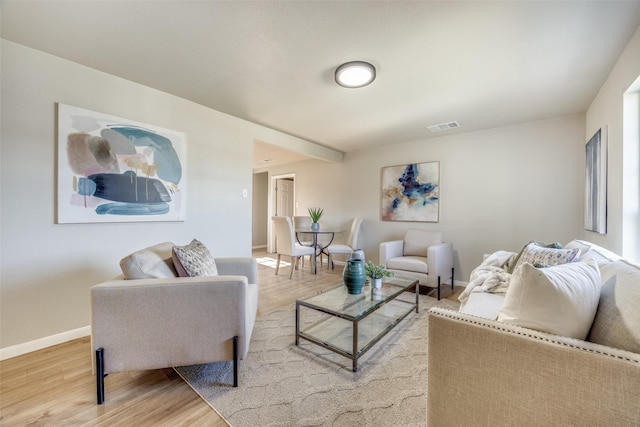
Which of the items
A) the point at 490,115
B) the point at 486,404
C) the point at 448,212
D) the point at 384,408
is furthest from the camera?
the point at 448,212

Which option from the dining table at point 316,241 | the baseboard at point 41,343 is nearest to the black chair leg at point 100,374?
the baseboard at point 41,343

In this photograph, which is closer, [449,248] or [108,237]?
[108,237]

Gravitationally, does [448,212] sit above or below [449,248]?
above

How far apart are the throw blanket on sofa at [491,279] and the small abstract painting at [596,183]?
2.61 ft

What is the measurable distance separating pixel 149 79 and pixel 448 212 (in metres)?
4.01

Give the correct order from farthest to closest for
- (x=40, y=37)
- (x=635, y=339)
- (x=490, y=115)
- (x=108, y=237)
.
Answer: (x=490, y=115) → (x=108, y=237) → (x=40, y=37) → (x=635, y=339)

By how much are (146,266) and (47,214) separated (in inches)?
45.8

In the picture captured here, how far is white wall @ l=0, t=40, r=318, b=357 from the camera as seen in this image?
6.01ft

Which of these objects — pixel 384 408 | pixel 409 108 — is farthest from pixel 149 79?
pixel 384 408

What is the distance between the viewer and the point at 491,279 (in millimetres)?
2090

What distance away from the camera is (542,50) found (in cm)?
184

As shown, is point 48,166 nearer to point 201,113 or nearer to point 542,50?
point 201,113

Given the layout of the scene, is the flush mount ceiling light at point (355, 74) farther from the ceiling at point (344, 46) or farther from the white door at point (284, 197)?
the white door at point (284, 197)

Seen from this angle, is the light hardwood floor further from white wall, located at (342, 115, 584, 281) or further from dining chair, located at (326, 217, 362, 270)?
white wall, located at (342, 115, 584, 281)
